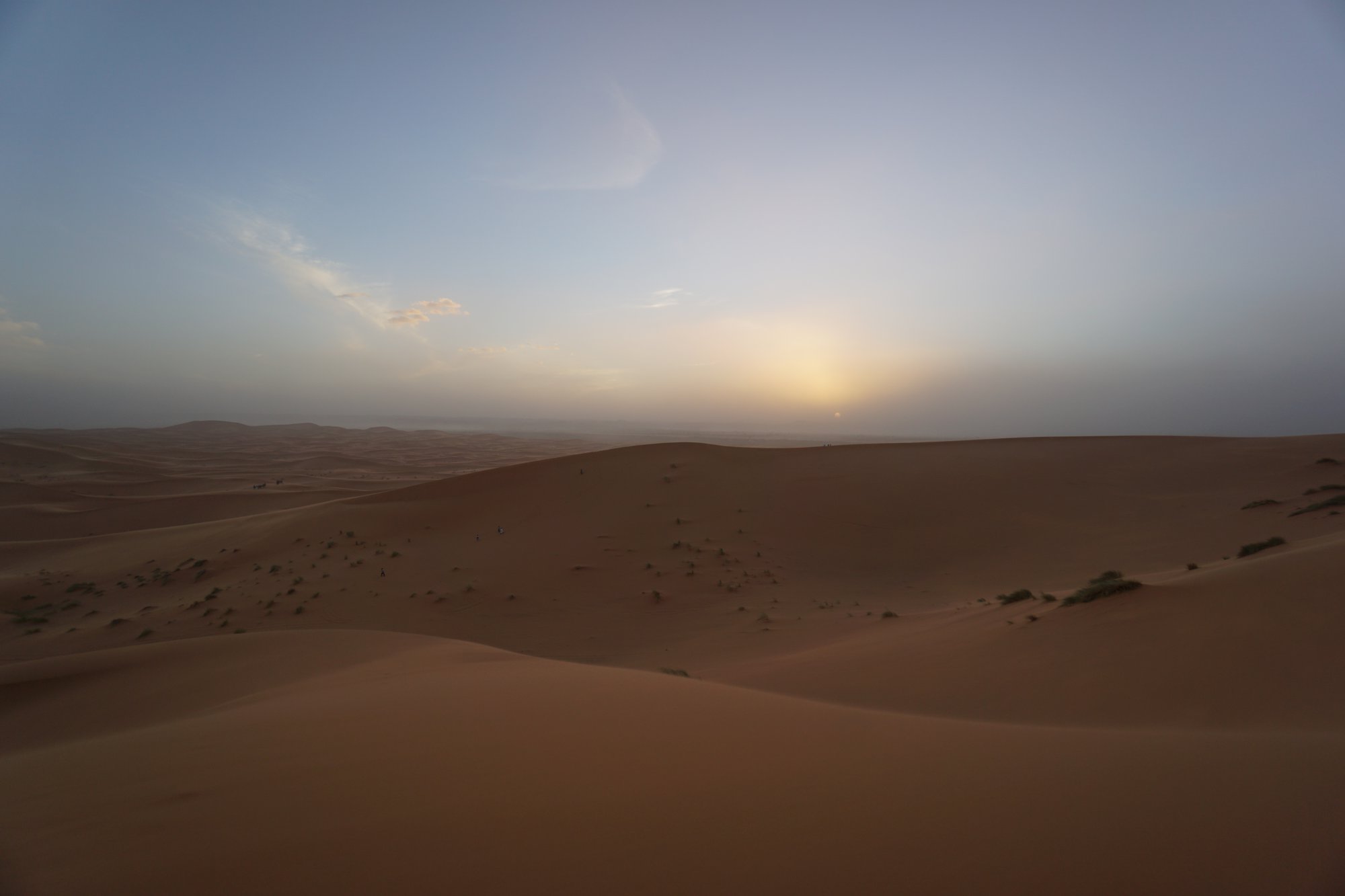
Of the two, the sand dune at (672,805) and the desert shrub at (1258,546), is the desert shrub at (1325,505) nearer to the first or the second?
the desert shrub at (1258,546)

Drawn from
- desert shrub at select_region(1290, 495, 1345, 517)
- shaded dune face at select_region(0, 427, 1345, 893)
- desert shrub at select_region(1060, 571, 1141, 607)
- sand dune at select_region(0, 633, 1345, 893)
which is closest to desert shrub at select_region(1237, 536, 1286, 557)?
shaded dune face at select_region(0, 427, 1345, 893)

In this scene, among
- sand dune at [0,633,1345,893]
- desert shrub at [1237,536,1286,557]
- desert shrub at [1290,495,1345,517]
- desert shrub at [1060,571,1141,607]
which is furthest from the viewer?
desert shrub at [1290,495,1345,517]

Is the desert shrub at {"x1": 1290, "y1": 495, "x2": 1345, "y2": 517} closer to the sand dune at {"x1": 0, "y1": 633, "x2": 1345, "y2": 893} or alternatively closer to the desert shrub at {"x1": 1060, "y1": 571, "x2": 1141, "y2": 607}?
the desert shrub at {"x1": 1060, "y1": 571, "x2": 1141, "y2": 607}

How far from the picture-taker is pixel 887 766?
2531 mm

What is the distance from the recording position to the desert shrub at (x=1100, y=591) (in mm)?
5391

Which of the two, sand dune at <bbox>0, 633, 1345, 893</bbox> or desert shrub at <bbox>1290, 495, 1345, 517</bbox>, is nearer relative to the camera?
sand dune at <bbox>0, 633, 1345, 893</bbox>

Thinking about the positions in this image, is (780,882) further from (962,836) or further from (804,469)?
(804,469)

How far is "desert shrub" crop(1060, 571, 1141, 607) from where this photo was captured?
17.7ft

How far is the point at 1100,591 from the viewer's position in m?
5.46

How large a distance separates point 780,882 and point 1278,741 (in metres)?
2.61

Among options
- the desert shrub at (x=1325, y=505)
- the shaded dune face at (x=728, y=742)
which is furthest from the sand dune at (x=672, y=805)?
the desert shrub at (x=1325, y=505)

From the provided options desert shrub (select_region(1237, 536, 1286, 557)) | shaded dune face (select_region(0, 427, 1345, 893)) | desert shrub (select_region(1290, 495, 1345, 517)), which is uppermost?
desert shrub (select_region(1290, 495, 1345, 517))

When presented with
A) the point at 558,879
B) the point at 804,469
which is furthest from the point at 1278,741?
the point at 804,469

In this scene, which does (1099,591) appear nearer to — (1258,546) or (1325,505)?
(1258,546)
